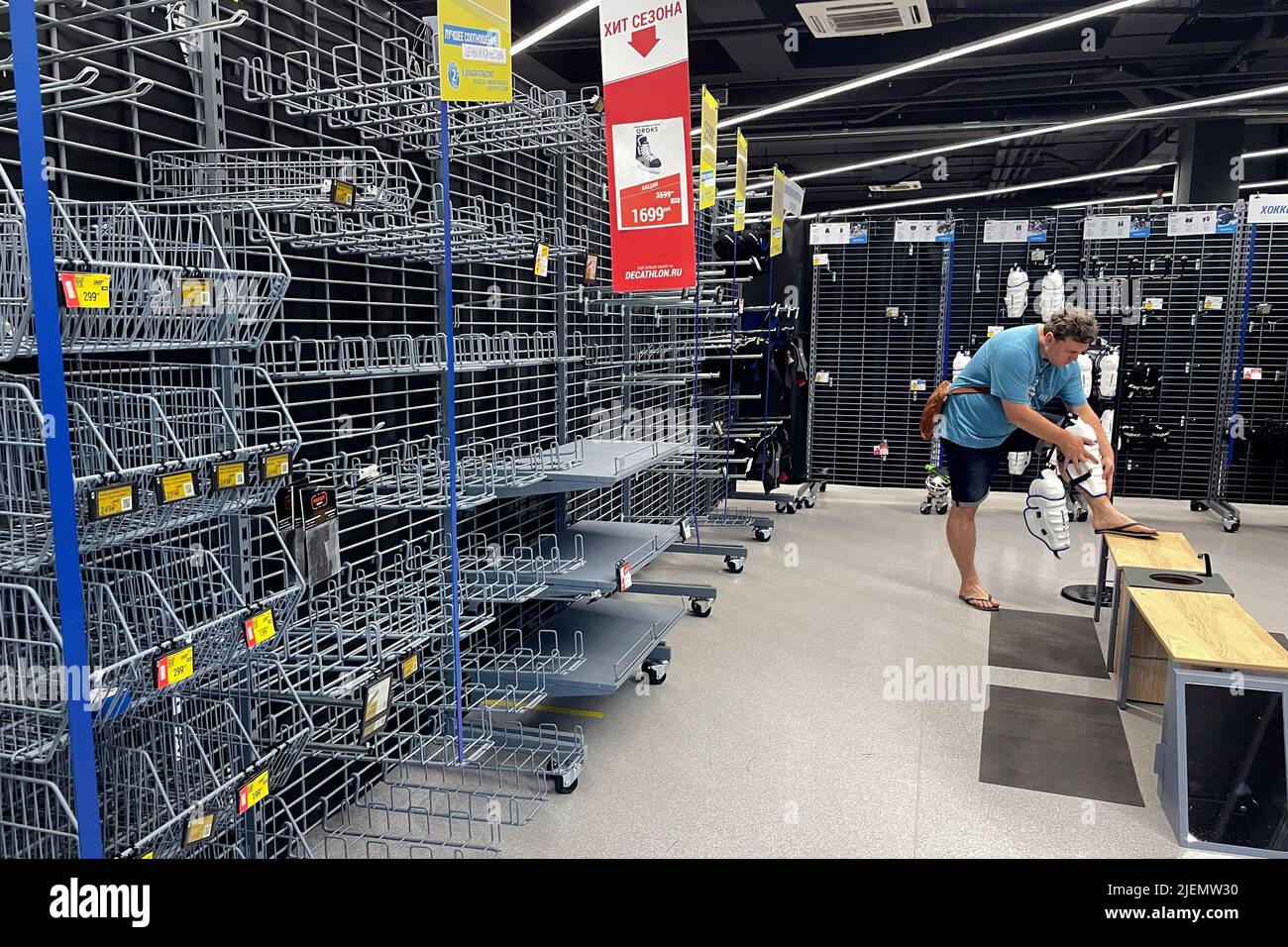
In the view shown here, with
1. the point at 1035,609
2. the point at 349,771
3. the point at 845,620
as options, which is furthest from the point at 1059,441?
the point at 349,771

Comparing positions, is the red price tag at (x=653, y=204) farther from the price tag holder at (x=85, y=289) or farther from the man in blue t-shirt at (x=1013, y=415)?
the price tag holder at (x=85, y=289)

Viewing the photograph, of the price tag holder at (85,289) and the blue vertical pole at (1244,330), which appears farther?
the blue vertical pole at (1244,330)

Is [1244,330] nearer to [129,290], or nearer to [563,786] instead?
[563,786]

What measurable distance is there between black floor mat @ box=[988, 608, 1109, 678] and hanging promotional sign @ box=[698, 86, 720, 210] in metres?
3.12

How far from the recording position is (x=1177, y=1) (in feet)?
29.3

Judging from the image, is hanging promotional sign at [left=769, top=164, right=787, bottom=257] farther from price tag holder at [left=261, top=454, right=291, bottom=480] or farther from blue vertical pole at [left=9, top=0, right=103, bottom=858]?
blue vertical pole at [left=9, top=0, right=103, bottom=858]

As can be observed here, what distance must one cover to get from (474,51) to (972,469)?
3780 millimetres

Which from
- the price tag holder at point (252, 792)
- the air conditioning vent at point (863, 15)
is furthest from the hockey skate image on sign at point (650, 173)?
the air conditioning vent at point (863, 15)

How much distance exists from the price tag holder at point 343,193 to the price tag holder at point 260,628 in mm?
1124

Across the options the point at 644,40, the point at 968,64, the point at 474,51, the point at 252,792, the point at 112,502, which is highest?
the point at 968,64

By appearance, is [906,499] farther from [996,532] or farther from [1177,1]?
[1177,1]

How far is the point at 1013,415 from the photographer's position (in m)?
4.74

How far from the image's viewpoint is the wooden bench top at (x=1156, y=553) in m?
3.89

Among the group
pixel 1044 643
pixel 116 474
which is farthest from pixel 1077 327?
pixel 116 474
